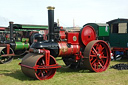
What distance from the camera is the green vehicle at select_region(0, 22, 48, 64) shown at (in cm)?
1064

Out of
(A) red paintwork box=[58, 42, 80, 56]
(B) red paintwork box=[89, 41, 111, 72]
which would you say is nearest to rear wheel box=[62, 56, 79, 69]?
(A) red paintwork box=[58, 42, 80, 56]

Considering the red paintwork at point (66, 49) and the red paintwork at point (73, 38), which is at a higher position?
the red paintwork at point (73, 38)

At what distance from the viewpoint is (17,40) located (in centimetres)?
1255

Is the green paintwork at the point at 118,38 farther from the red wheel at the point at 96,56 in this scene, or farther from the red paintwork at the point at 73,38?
the red paintwork at the point at 73,38

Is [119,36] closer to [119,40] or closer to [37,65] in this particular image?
[119,40]

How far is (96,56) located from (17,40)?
7144 mm

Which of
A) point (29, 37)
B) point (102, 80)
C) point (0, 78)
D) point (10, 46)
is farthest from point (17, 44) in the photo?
point (102, 80)

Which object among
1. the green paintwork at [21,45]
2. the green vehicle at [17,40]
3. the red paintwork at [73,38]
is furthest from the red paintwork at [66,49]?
the green paintwork at [21,45]

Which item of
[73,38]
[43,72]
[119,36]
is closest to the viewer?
[43,72]

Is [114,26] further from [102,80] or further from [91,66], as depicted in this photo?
[102,80]

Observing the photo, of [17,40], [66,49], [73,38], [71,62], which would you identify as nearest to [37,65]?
[66,49]

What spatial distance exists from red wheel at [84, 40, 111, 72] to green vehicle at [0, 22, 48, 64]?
4083 mm

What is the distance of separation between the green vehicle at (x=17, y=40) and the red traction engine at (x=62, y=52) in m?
3.84

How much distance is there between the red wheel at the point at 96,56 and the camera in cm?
673
